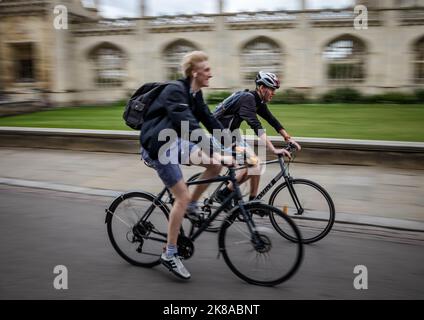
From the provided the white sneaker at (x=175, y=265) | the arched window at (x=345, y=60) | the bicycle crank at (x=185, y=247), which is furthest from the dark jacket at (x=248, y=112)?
the arched window at (x=345, y=60)

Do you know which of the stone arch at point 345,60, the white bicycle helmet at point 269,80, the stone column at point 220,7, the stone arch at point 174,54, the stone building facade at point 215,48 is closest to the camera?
the white bicycle helmet at point 269,80

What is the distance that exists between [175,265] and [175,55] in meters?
23.6

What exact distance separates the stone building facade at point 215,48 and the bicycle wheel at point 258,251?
21.1 metres

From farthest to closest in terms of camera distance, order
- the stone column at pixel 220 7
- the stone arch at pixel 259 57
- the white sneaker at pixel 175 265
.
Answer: the stone arch at pixel 259 57, the stone column at pixel 220 7, the white sneaker at pixel 175 265

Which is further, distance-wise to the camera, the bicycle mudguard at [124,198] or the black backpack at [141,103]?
the bicycle mudguard at [124,198]

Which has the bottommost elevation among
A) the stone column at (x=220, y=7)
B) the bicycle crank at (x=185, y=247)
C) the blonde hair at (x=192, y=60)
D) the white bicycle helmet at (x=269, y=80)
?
the bicycle crank at (x=185, y=247)

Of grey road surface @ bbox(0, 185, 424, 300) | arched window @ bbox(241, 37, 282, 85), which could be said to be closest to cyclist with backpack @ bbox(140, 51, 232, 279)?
grey road surface @ bbox(0, 185, 424, 300)

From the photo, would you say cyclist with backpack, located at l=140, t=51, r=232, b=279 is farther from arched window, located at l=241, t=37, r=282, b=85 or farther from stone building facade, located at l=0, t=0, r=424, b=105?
arched window, located at l=241, t=37, r=282, b=85

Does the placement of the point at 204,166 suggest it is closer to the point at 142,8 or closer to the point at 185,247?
the point at 185,247

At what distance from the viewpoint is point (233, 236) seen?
11.3 feet

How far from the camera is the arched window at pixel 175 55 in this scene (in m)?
25.4

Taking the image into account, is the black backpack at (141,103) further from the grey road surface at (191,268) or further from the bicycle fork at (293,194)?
the bicycle fork at (293,194)

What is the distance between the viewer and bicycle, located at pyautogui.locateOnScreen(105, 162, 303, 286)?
3352mm
